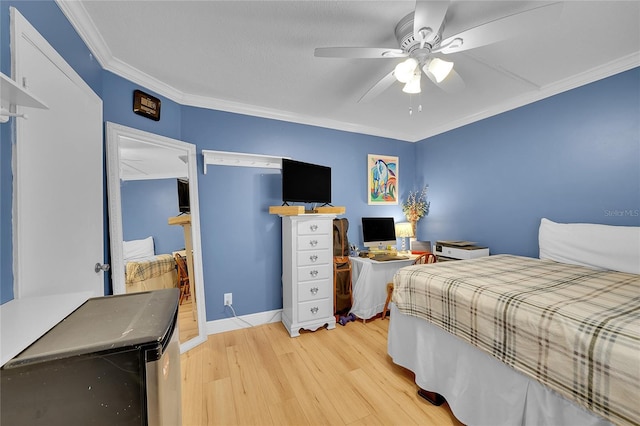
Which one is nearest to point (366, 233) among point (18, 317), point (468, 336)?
Answer: point (468, 336)

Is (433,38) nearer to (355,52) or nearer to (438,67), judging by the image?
(438,67)

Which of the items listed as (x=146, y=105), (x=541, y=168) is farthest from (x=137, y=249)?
(x=541, y=168)

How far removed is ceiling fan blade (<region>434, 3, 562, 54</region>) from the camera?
1.07 m

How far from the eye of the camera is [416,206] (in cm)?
362

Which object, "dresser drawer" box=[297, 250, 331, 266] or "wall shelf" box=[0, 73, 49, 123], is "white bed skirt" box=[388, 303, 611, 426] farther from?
"wall shelf" box=[0, 73, 49, 123]

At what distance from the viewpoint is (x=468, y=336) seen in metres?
1.38

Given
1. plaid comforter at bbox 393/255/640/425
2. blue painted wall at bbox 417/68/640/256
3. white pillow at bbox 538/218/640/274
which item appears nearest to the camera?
plaid comforter at bbox 393/255/640/425

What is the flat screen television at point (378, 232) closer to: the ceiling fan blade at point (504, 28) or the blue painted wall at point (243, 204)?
the blue painted wall at point (243, 204)

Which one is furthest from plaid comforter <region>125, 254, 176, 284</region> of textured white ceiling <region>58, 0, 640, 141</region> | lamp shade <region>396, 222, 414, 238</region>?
A: lamp shade <region>396, 222, 414, 238</region>

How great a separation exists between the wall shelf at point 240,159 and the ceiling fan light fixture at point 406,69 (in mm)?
1563

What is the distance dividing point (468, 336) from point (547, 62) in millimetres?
2264

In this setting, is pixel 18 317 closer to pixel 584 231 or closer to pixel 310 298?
pixel 310 298

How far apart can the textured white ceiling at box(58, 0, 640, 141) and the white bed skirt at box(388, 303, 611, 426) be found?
68.0 inches

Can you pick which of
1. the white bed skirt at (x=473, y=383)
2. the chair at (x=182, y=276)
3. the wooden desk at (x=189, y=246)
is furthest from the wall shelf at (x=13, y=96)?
the white bed skirt at (x=473, y=383)
